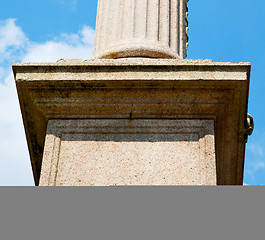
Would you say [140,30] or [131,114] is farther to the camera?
[140,30]

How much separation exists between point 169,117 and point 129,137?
436 millimetres

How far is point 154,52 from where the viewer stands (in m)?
6.28

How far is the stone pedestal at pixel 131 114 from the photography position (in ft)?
18.1

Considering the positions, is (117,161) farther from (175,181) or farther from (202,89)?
(202,89)

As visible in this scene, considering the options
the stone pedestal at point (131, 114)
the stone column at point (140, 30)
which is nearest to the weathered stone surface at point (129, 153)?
the stone pedestal at point (131, 114)

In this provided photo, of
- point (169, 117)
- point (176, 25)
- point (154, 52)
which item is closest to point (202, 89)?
point (169, 117)

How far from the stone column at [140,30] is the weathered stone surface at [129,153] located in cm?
88

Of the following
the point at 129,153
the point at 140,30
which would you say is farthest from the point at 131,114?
the point at 140,30

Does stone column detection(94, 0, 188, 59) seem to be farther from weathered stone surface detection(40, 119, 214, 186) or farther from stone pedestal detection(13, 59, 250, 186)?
weathered stone surface detection(40, 119, 214, 186)

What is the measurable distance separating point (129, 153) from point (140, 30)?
1.54m

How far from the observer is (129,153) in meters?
5.62

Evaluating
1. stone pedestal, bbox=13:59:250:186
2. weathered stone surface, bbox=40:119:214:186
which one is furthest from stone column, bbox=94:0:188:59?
weathered stone surface, bbox=40:119:214:186

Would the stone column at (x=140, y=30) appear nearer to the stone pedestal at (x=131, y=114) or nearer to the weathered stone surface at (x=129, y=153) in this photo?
the stone pedestal at (x=131, y=114)

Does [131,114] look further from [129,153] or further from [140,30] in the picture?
[140,30]
